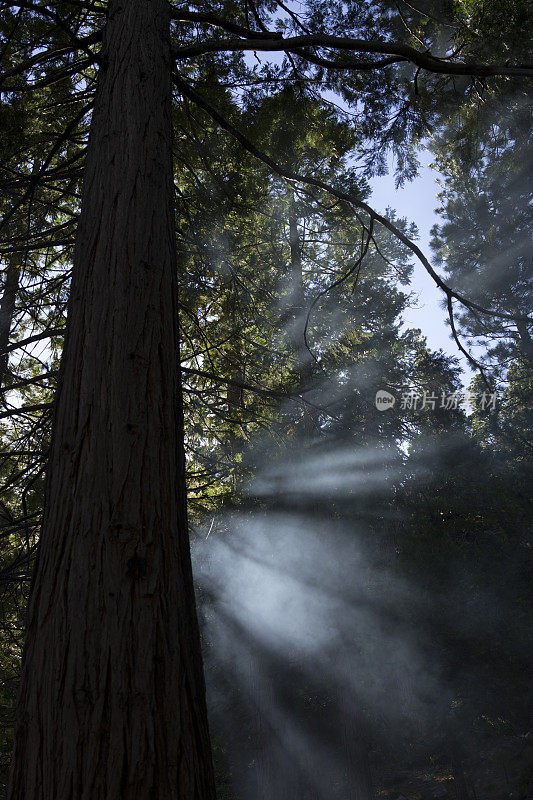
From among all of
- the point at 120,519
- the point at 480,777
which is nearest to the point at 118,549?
the point at 120,519

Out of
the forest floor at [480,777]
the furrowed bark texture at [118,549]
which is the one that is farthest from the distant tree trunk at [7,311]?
the forest floor at [480,777]

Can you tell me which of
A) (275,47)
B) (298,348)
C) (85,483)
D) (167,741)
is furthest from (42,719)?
(298,348)

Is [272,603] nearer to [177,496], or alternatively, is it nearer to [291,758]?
[291,758]

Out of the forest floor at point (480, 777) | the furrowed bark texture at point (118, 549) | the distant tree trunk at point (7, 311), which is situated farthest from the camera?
the forest floor at point (480, 777)

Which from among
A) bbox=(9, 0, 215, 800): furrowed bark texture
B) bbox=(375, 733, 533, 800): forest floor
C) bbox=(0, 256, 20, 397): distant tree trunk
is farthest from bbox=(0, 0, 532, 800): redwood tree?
bbox=(375, 733, 533, 800): forest floor

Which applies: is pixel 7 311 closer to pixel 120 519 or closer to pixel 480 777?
pixel 120 519

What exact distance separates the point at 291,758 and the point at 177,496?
1131 centimetres

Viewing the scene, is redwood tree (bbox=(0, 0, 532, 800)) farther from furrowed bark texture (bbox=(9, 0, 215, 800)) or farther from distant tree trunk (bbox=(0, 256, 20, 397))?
distant tree trunk (bbox=(0, 256, 20, 397))

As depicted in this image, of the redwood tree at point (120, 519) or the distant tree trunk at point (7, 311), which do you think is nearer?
the redwood tree at point (120, 519)

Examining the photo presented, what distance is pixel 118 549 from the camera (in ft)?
4.48

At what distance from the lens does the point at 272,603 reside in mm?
9750

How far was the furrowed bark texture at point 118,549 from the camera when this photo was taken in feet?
3.77

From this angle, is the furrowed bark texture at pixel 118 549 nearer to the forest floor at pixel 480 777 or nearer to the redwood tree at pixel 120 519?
the redwood tree at pixel 120 519

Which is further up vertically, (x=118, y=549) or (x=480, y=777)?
(x=118, y=549)
